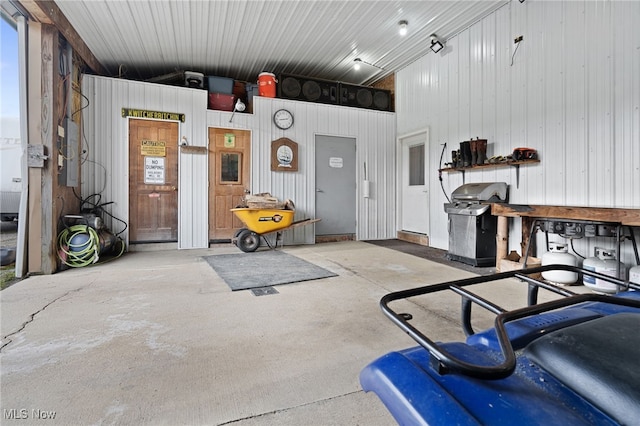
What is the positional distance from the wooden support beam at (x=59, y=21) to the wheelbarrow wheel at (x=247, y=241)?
347 centimetres

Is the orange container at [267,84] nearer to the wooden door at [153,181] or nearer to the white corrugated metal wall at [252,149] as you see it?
the white corrugated metal wall at [252,149]

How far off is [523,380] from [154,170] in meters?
5.67

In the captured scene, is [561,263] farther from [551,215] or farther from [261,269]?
[261,269]

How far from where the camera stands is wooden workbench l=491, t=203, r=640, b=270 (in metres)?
2.58

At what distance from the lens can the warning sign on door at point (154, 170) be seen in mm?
5164

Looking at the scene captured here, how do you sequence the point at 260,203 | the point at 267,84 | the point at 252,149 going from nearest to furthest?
the point at 260,203, the point at 252,149, the point at 267,84

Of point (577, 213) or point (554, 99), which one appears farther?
point (554, 99)

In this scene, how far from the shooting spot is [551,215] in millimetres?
3164

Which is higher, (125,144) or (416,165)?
(125,144)

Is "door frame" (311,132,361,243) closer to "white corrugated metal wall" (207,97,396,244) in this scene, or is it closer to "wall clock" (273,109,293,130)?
"white corrugated metal wall" (207,97,396,244)

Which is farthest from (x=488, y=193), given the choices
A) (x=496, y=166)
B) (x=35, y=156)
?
(x=35, y=156)

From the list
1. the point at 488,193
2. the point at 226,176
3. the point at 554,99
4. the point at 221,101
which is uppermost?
the point at 221,101

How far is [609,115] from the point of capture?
323cm

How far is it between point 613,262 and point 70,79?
6.72m
